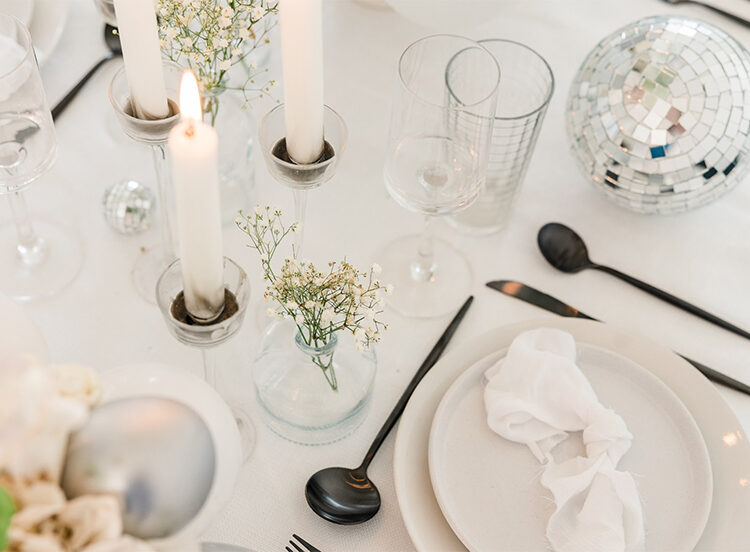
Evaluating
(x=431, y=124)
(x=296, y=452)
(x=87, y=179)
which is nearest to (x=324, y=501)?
(x=296, y=452)

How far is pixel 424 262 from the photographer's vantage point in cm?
96

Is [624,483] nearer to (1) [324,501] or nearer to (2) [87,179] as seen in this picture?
(1) [324,501]

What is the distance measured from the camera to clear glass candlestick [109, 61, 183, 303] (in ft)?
2.32

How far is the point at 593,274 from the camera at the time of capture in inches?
38.4

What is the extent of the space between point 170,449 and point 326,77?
2.50 feet

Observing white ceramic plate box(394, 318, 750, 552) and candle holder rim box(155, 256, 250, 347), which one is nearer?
candle holder rim box(155, 256, 250, 347)

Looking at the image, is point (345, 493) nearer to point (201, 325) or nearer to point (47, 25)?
point (201, 325)

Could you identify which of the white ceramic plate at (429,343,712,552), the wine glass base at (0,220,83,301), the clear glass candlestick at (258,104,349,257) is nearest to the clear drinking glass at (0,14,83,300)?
the wine glass base at (0,220,83,301)

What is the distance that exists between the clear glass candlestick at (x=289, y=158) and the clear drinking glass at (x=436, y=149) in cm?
9

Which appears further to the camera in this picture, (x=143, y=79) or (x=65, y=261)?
(x=65, y=261)

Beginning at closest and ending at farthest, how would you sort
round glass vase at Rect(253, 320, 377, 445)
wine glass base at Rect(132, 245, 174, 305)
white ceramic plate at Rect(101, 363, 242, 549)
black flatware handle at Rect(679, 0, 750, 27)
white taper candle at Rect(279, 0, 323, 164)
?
white ceramic plate at Rect(101, 363, 242, 549), white taper candle at Rect(279, 0, 323, 164), round glass vase at Rect(253, 320, 377, 445), wine glass base at Rect(132, 245, 174, 305), black flatware handle at Rect(679, 0, 750, 27)

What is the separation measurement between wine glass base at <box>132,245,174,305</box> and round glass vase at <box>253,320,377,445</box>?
17cm

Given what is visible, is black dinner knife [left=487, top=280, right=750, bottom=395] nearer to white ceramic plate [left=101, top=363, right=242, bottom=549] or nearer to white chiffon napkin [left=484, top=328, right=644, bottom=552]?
white chiffon napkin [left=484, top=328, right=644, bottom=552]

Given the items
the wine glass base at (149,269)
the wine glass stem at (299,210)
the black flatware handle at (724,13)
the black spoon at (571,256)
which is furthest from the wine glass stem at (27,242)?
the black flatware handle at (724,13)
